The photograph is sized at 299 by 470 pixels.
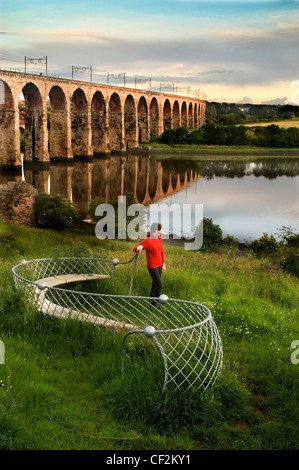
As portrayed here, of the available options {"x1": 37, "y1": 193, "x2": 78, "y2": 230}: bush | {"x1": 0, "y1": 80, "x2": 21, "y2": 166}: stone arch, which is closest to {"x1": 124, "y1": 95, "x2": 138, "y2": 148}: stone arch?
{"x1": 0, "y1": 80, "x2": 21, "y2": 166}: stone arch

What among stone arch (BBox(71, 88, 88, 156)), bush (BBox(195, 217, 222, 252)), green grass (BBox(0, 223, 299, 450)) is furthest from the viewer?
stone arch (BBox(71, 88, 88, 156))

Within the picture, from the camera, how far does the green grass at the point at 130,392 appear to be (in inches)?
147

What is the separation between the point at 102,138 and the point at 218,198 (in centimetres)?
2778

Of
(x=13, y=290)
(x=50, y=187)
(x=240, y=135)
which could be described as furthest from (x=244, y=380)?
(x=240, y=135)

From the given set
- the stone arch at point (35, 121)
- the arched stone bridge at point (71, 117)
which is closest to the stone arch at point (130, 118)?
the arched stone bridge at point (71, 117)

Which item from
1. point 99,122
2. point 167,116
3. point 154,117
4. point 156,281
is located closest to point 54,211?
point 156,281

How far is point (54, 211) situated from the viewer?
17.1 metres

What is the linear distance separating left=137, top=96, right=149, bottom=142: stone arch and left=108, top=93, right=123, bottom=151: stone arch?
9.95m

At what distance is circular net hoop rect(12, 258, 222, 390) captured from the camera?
4262 mm

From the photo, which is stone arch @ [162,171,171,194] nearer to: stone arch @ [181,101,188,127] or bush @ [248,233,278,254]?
bush @ [248,233,278,254]

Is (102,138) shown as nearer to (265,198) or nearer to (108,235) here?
(265,198)

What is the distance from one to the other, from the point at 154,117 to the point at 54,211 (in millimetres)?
56759

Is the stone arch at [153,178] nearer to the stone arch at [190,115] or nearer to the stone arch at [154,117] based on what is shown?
the stone arch at [154,117]

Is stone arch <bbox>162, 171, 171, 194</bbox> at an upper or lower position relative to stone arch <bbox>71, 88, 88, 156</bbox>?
lower
